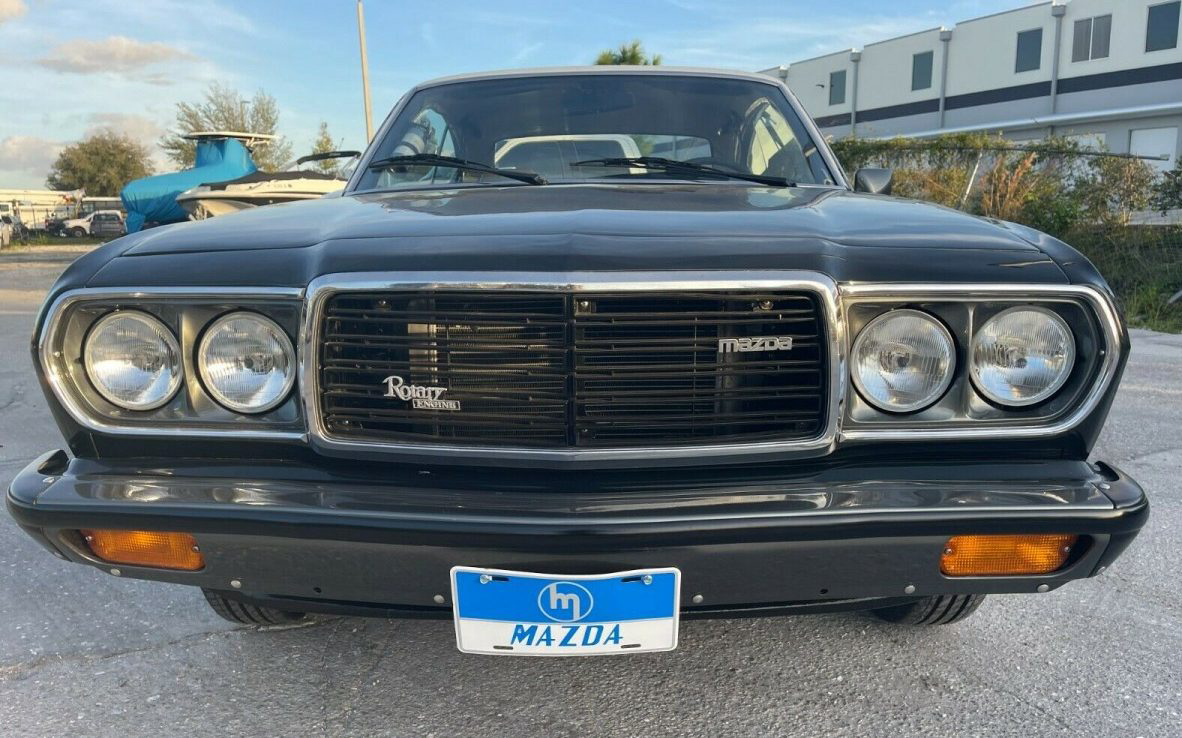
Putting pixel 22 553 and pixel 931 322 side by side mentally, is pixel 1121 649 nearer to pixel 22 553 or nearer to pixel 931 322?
pixel 931 322

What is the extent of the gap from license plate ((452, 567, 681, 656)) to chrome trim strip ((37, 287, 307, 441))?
1.66 feet

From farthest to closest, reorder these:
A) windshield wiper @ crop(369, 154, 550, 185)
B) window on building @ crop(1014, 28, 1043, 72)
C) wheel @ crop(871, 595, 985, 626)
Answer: window on building @ crop(1014, 28, 1043, 72) → windshield wiper @ crop(369, 154, 550, 185) → wheel @ crop(871, 595, 985, 626)

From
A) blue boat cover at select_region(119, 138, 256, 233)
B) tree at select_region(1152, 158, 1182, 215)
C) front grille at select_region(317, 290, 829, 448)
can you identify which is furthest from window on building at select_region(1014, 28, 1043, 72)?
front grille at select_region(317, 290, 829, 448)

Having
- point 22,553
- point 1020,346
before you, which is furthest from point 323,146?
point 1020,346

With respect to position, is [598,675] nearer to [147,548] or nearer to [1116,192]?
[147,548]

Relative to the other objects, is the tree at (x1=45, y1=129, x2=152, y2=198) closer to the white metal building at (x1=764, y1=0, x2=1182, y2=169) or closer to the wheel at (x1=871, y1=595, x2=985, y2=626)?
the white metal building at (x1=764, y1=0, x2=1182, y2=169)

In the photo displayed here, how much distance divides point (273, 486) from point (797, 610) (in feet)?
3.58

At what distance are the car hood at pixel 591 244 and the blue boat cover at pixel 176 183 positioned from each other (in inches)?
588

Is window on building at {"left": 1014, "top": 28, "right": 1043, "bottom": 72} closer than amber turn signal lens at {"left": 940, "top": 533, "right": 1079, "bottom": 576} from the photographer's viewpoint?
No

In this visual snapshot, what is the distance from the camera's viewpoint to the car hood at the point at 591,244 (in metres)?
1.62

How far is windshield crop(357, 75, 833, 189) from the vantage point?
9.30 feet

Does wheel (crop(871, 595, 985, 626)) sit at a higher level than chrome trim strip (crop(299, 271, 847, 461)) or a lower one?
lower

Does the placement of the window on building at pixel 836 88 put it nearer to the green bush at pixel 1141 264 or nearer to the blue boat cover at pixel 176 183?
the blue boat cover at pixel 176 183

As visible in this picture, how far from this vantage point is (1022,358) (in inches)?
68.5
